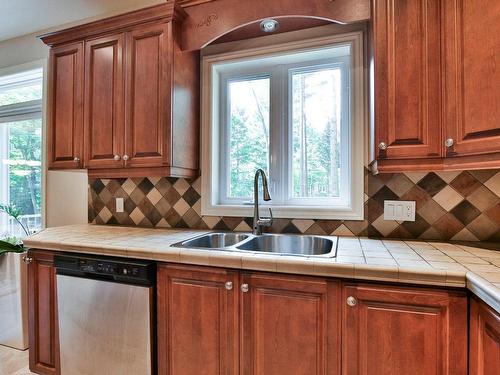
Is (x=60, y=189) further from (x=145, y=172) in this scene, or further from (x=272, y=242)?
(x=272, y=242)

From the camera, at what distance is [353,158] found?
1710 millimetres

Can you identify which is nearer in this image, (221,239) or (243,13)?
(243,13)

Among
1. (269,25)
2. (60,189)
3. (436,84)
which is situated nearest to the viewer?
(436,84)

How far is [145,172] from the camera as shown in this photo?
1810 millimetres

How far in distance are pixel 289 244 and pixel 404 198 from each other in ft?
2.36

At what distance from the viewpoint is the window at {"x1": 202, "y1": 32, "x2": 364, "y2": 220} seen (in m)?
1.74

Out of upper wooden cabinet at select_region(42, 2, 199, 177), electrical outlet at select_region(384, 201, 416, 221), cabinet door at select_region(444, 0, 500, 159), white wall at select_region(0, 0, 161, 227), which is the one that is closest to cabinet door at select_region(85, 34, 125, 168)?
upper wooden cabinet at select_region(42, 2, 199, 177)

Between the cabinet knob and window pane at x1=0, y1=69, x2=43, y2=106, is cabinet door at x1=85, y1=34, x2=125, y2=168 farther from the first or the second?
the cabinet knob

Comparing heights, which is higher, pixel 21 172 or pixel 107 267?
pixel 21 172

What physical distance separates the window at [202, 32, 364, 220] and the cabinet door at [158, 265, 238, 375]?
27.9 inches

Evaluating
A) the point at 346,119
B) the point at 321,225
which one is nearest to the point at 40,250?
the point at 321,225

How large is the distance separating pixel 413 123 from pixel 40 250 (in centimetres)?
210

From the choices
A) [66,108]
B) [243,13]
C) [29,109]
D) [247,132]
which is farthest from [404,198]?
[29,109]

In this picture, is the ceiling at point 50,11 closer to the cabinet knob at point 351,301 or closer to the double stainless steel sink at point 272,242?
the double stainless steel sink at point 272,242
